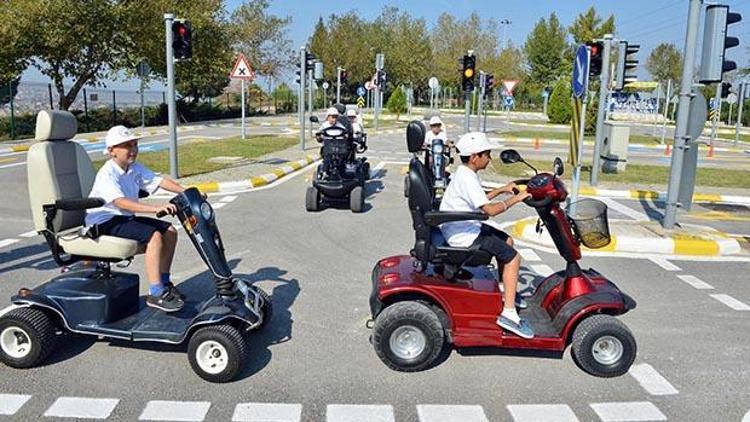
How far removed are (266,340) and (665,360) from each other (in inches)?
112

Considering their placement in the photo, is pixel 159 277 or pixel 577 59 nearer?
pixel 159 277

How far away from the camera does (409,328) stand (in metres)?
3.95

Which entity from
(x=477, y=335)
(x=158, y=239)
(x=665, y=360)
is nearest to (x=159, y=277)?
(x=158, y=239)

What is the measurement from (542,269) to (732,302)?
69.7 inches

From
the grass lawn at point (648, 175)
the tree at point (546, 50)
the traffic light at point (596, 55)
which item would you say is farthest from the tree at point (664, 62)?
the traffic light at point (596, 55)

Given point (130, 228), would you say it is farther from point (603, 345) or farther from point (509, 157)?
point (603, 345)

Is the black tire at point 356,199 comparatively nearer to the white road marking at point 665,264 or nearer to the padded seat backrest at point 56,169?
the white road marking at point 665,264

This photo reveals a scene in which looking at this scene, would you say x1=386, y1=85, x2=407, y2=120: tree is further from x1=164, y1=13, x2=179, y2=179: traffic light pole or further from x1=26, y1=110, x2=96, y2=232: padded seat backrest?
x1=26, y1=110, x2=96, y2=232: padded seat backrest

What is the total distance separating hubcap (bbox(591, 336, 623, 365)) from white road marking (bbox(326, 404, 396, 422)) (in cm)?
146

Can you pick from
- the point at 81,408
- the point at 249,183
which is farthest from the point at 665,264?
the point at 249,183

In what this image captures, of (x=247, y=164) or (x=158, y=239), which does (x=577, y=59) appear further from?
(x=247, y=164)

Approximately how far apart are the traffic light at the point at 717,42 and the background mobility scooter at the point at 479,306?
15.7 ft

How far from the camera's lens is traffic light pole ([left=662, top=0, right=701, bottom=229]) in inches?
311

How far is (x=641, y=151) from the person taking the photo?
23.6 m
